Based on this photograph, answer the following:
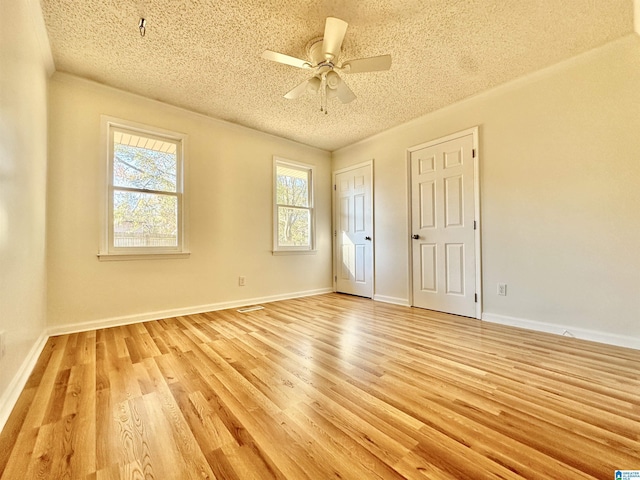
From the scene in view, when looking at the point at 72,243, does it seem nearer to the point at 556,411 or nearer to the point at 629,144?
the point at 556,411

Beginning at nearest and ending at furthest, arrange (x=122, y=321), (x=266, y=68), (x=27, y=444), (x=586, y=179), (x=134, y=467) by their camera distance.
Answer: (x=134, y=467) → (x=27, y=444) → (x=586, y=179) → (x=266, y=68) → (x=122, y=321)

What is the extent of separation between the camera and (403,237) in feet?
12.6

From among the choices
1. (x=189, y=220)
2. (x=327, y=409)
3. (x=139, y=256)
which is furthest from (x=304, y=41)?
(x=139, y=256)

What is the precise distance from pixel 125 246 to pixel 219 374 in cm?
205

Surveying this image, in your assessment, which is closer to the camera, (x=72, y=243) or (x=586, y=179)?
(x=586, y=179)

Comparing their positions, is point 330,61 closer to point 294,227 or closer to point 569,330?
point 294,227

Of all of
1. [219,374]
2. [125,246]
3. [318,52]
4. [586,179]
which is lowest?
[219,374]

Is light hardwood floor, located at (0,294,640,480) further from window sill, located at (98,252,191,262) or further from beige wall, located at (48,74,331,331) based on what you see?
window sill, located at (98,252,191,262)

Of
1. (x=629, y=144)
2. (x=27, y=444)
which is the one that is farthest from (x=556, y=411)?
(x=27, y=444)

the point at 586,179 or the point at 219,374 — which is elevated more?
the point at 586,179

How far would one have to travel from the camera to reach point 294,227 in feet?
14.6

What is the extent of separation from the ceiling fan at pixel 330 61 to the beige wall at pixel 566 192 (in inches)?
65.7

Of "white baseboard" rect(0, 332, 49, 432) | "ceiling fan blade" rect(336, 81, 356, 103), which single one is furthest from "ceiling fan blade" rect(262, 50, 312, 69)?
"white baseboard" rect(0, 332, 49, 432)

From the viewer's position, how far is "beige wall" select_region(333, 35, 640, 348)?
7.20ft
